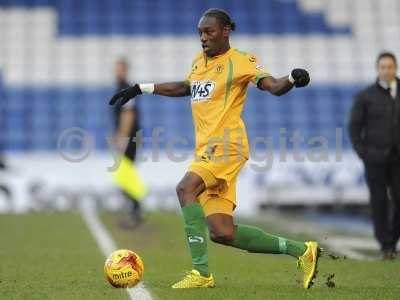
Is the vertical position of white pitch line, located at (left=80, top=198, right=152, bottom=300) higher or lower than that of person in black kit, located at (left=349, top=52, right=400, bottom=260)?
lower

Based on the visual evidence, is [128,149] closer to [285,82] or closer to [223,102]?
[223,102]

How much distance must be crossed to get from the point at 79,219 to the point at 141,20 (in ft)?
33.7

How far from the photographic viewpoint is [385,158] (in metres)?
9.86

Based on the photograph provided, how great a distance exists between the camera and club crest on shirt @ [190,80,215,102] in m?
6.78

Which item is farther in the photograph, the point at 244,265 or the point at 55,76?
the point at 55,76

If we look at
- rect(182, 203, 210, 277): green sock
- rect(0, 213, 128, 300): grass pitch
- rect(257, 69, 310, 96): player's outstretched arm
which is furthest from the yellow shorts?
rect(0, 213, 128, 300): grass pitch

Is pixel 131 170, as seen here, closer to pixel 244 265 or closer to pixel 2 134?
pixel 244 265

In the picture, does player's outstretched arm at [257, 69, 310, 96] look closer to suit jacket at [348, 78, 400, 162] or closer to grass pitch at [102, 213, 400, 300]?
grass pitch at [102, 213, 400, 300]

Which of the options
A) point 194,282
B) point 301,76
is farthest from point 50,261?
point 301,76

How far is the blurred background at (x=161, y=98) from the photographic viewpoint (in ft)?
67.2

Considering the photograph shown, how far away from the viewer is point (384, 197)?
9953 mm

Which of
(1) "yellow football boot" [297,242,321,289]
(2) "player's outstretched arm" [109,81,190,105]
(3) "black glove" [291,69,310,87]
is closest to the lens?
(3) "black glove" [291,69,310,87]

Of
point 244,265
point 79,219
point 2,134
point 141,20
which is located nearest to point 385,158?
point 244,265

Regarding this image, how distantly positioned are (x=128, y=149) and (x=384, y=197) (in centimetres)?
463
